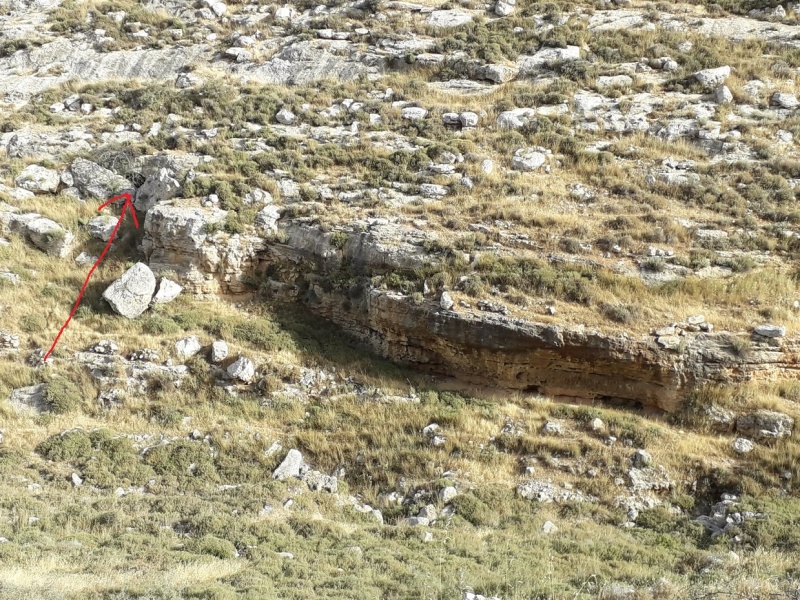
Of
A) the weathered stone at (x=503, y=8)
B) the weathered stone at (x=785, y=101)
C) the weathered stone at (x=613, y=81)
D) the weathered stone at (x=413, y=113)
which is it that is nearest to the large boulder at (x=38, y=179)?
the weathered stone at (x=413, y=113)

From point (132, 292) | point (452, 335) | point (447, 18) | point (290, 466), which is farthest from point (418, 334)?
point (447, 18)

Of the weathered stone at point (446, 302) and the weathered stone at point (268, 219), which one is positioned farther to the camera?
the weathered stone at point (268, 219)

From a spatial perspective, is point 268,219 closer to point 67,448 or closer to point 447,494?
point 67,448

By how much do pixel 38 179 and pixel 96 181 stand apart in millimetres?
1529

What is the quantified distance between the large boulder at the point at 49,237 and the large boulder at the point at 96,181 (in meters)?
2.05

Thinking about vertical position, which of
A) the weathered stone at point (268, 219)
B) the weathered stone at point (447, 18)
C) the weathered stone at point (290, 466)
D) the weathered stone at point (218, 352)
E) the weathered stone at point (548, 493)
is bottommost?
the weathered stone at point (548, 493)

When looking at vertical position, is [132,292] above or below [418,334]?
above

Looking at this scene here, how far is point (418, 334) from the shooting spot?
12.9 meters

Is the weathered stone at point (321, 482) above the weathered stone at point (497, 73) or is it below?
below

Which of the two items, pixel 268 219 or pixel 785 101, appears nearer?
pixel 268 219

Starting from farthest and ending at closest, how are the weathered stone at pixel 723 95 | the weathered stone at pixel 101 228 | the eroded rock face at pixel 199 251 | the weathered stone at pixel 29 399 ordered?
the weathered stone at pixel 723 95
the weathered stone at pixel 101 228
the eroded rock face at pixel 199 251
the weathered stone at pixel 29 399

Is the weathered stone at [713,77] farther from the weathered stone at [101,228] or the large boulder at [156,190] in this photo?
the weathered stone at [101,228]

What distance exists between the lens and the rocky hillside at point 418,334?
866 cm

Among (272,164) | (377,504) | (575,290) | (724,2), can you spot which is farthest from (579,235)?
(724,2)
